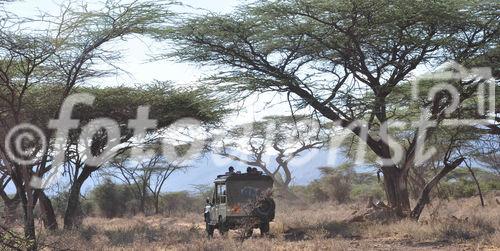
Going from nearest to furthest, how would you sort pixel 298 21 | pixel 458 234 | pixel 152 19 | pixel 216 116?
1. pixel 152 19
2. pixel 458 234
3. pixel 298 21
4. pixel 216 116

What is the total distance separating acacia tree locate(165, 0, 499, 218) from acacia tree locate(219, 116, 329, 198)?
34.4 ft

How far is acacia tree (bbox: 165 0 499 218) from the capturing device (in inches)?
546

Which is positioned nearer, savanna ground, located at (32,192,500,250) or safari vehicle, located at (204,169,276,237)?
savanna ground, located at (32,192,500,250)

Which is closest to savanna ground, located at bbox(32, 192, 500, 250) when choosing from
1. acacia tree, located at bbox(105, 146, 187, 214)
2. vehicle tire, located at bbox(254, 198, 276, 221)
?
vehicle tire, located at bbox(254, 198, 276, 221)

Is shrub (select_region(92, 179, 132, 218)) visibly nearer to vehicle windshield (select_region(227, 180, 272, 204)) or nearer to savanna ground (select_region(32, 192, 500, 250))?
savanna ground (select_region(32, 192, 500, 250))

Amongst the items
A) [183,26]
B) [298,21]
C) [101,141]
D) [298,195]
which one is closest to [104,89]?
[101,141]

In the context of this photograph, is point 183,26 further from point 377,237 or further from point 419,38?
point 377,237

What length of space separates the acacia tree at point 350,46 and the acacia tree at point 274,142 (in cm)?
1048

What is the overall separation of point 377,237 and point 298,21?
571cm

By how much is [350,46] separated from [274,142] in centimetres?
2321

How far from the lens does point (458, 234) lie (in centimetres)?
1377

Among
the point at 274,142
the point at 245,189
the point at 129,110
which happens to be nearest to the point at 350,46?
the point at 245,189

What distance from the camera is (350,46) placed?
1552 centimetres

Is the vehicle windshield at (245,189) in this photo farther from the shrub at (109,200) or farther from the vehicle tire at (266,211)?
the shrub at (109,200)
